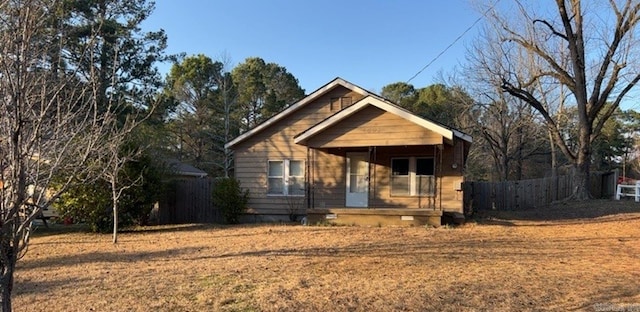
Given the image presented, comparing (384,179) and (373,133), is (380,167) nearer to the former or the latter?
(384,179)

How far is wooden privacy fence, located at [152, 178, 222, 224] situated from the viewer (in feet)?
53.6

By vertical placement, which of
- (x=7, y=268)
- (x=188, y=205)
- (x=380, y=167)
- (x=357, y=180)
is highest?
(x=380, y=167)

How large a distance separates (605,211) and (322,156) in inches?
407

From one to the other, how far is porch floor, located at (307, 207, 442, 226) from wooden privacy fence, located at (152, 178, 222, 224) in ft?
14.6

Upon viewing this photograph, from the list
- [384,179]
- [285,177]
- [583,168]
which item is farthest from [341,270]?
[583,168]

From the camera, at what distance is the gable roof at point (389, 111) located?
1238cm

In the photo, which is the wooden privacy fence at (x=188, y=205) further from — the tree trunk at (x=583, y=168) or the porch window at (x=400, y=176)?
the tree trunk at (x=583, y=168)

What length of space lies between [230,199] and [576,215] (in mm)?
11906

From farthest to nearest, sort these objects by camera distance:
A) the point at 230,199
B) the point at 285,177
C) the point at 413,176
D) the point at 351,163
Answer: the point at 285,177, the point at 351,163, the point at 230,199, the point at 413,176

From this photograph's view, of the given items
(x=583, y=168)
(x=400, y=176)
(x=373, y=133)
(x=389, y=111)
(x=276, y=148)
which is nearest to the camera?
(x=389, y=111)

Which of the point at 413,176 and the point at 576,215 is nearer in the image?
the point at 413,176

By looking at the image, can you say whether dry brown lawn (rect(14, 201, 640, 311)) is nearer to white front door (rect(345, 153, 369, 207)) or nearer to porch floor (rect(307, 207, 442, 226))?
porch floor (rect(307, 207, 442, 226))

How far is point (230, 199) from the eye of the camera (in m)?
14.7

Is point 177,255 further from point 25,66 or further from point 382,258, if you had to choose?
point 25,66
